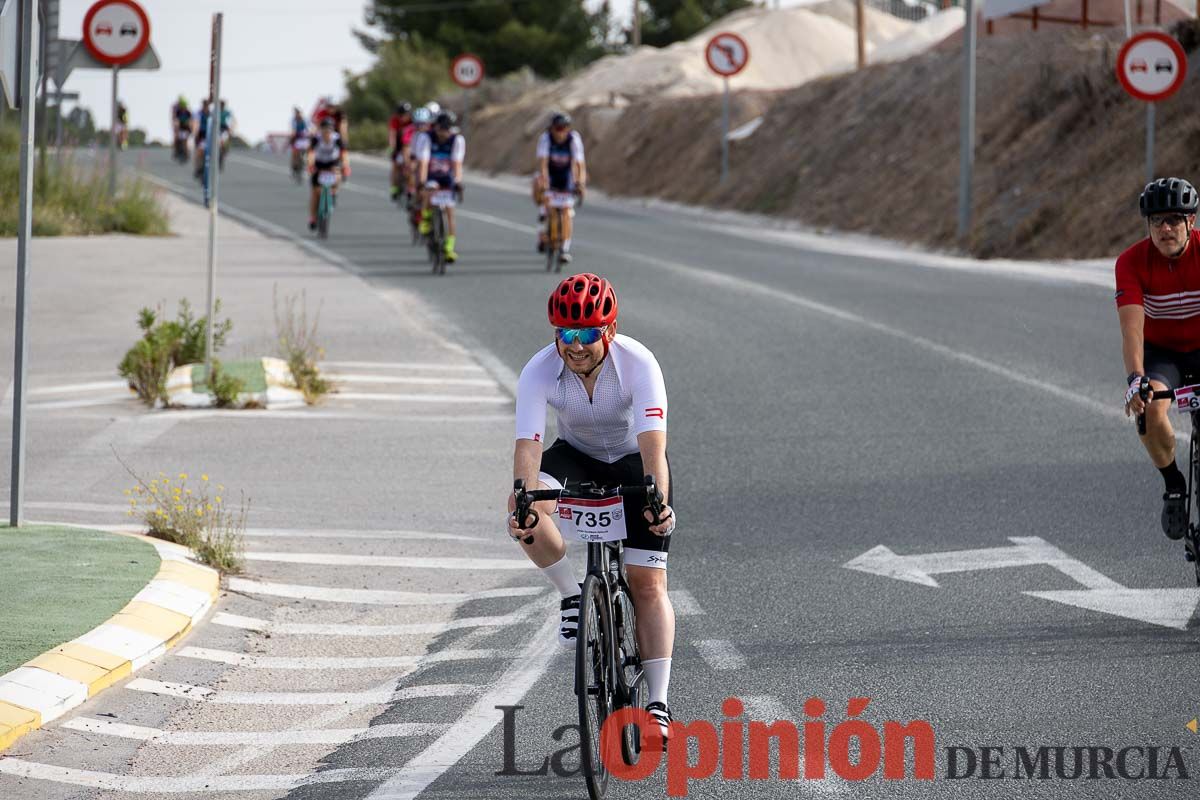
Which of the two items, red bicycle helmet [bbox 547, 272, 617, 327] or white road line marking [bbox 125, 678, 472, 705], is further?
white road line marking [bbox 125, 678, 472, 705]

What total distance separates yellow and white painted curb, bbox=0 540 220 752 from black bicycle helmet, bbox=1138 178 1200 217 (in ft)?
15.4

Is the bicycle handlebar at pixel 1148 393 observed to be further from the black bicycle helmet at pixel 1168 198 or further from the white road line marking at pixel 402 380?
the white road line marking at pixel 402 380

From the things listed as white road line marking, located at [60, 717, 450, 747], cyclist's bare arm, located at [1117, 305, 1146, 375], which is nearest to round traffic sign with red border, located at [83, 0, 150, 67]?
cyclist's bare arm, located at [1117, 305, 1146, 375]

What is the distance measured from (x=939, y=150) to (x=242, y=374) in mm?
23930

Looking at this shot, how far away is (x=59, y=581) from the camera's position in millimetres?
8109

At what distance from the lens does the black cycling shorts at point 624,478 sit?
5848 mm

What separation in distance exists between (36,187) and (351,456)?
1807 centimetres

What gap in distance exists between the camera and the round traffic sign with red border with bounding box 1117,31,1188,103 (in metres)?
23.1

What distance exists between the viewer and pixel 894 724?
6375 mm

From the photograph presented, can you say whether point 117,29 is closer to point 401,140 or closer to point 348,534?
point 401,140

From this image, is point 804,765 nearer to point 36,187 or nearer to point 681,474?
point 681,474

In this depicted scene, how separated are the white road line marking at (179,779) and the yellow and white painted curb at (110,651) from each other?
21 centimetres

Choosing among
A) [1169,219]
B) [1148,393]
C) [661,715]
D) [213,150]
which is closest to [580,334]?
[661,715]

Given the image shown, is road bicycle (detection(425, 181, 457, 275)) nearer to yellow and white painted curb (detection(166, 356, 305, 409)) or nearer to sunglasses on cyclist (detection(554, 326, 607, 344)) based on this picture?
yellow and white painted curb (detection(166, 356, 305, 409))
